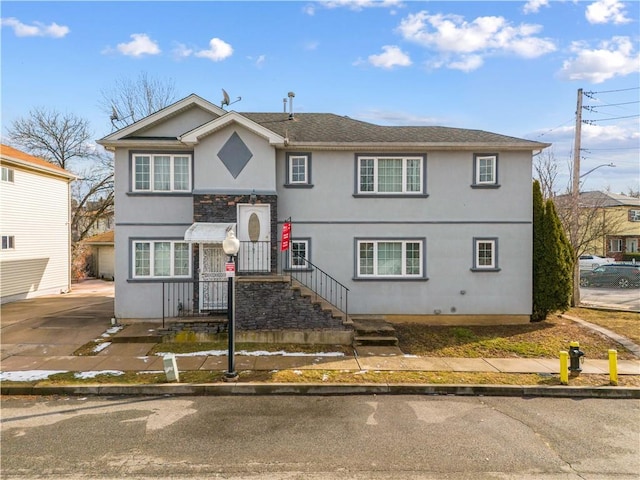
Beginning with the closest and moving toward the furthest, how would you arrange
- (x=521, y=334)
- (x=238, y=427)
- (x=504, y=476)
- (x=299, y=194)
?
(x=504, y=476) → (x=238, y=427) → (x=521, y=334) → (x=299, y=194)

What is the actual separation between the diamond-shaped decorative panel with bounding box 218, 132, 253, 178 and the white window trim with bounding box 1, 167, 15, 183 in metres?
11.7

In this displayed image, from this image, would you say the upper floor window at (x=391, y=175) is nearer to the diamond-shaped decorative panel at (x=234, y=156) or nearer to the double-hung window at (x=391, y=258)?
the double-hung window at (x=391, y=258)

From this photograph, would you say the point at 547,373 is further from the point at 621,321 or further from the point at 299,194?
the point at 299,194

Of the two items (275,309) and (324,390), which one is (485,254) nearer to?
(275,309)

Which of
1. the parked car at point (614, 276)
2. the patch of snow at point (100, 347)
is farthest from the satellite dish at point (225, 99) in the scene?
the parked car at point (614, 276)

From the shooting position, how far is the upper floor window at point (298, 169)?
1333 cm

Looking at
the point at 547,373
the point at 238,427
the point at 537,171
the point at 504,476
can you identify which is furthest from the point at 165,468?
the point at 537,171

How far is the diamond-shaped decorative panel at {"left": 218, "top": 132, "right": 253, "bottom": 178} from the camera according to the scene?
12.7m

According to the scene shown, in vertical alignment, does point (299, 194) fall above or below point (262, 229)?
above

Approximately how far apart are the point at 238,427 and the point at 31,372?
549cm

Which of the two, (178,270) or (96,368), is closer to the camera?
(96,368)

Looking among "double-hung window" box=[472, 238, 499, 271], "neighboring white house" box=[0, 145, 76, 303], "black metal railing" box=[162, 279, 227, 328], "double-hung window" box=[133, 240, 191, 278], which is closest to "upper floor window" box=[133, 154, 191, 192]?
"double-hung window" box=[133, 240, 191, 278]

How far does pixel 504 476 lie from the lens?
5.12 m

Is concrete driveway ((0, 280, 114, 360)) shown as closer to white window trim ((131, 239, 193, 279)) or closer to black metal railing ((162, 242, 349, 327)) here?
white window trim ((131, 239, 193, 279))
